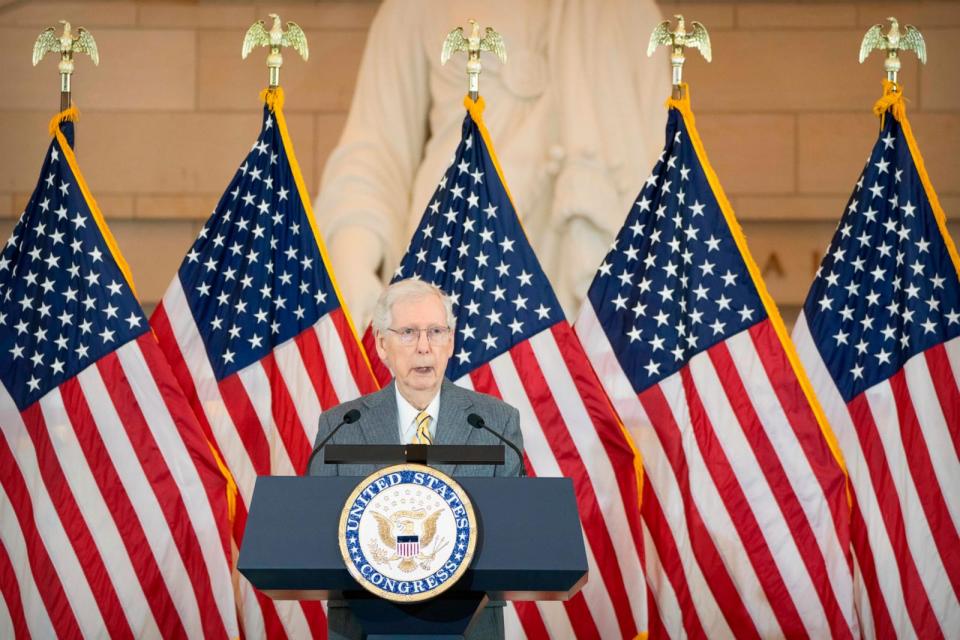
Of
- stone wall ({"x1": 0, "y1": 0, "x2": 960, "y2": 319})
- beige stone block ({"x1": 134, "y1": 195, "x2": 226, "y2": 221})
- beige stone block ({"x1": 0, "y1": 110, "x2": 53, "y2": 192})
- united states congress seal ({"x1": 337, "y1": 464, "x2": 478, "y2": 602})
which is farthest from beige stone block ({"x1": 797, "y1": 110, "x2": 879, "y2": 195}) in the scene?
united states congress seal ({"x1": 337, "y1": 464, "x2": 478, "y2": 602})

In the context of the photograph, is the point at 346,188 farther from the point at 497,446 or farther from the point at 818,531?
the point at 497,446

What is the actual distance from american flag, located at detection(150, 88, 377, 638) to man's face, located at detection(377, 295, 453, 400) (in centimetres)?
190

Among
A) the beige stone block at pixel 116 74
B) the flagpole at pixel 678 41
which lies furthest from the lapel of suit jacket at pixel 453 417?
the beige stone block at pixel 116 74

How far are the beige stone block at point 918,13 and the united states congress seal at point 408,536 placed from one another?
6108 millimetres

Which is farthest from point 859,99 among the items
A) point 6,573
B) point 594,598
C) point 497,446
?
point 497,446

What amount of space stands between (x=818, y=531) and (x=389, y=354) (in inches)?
86.0

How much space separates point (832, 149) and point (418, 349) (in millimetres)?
5290

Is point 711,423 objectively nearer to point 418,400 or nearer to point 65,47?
point 418,400

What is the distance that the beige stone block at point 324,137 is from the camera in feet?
27.2

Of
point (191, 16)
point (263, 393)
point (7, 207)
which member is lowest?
point (263, 393)

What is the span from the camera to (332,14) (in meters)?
8.39

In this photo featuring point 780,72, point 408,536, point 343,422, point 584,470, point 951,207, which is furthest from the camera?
point 780,72

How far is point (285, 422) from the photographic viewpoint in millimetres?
5332

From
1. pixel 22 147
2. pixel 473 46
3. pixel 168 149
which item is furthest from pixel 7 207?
pixel 473 46
